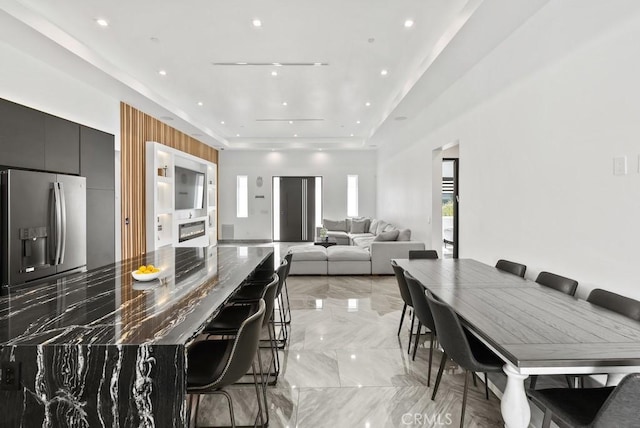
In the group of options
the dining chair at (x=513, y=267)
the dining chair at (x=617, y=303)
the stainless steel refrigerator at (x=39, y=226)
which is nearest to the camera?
the dining chair at (x=617, y=303)

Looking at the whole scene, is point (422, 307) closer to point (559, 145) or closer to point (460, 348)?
point (460, 348)

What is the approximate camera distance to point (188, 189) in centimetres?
833

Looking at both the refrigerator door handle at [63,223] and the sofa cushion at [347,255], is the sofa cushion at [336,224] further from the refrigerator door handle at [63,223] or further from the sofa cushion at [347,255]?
the refrigerator door handle at [63,223]

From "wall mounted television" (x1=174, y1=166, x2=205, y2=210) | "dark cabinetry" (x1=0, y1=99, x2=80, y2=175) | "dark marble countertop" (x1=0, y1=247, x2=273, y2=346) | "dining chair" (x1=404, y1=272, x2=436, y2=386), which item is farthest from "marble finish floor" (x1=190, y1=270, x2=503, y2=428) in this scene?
"wall mounted television" (x1=174, y1=166, x2=205, y2=210)

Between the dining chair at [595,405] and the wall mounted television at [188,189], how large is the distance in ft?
24.0

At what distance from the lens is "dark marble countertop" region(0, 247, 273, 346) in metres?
1.35

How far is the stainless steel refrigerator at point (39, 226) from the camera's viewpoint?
3246 mm

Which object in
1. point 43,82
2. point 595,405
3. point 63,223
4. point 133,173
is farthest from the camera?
point 133,173

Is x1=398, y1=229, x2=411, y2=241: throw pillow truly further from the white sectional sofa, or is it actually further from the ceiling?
the ceiling

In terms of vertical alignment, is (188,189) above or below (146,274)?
above

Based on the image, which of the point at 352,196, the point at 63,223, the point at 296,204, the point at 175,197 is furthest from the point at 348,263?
the point at 296,204

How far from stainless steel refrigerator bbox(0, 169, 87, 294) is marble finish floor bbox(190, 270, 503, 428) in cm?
233

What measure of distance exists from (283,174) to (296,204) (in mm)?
1068

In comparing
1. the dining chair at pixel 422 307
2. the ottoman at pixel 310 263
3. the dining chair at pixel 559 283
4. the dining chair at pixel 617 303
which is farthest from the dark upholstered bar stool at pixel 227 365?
the ottoman at pixel 310 263
